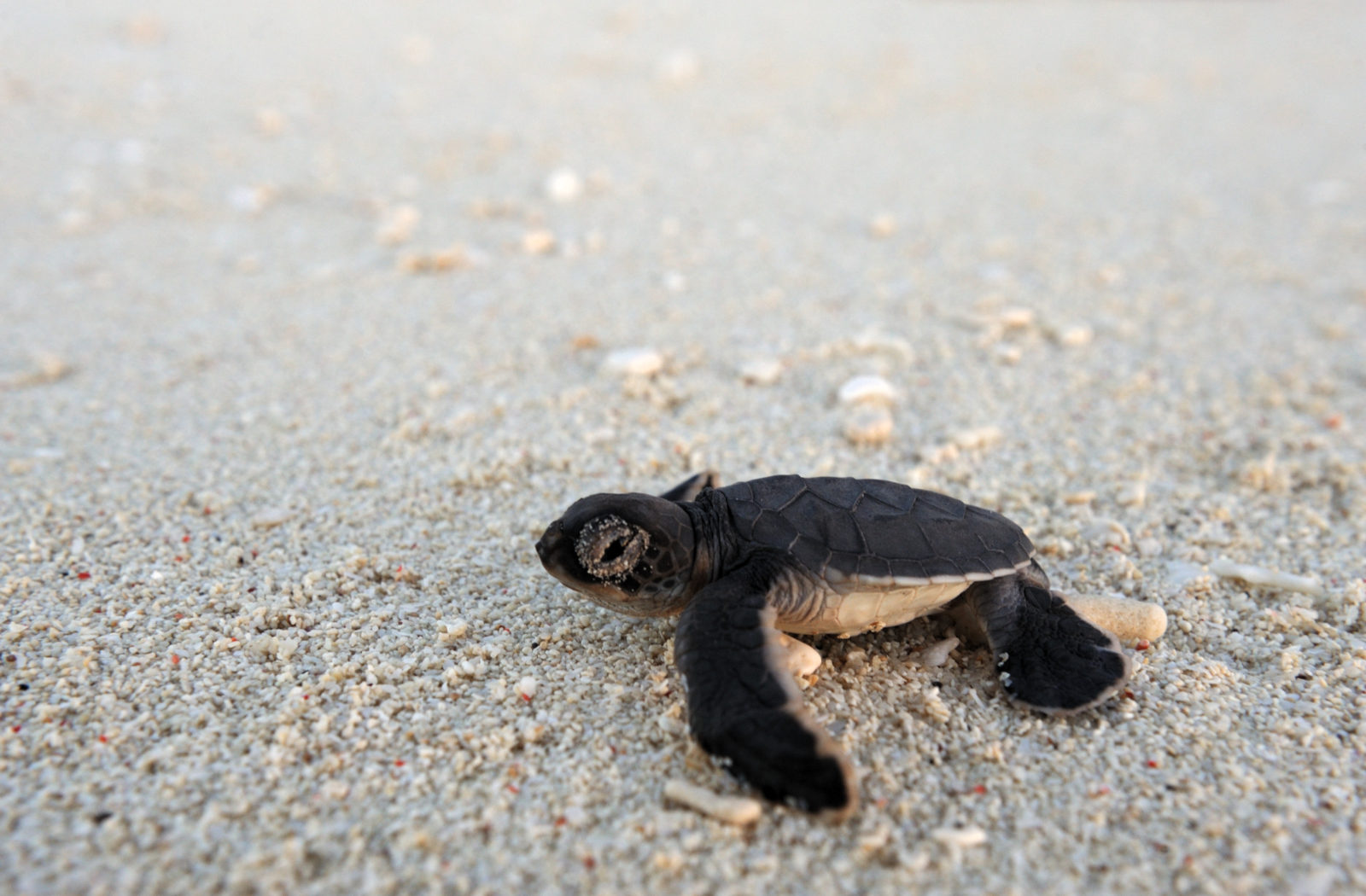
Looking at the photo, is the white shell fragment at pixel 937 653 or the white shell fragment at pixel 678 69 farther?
the white shell fragment at pixel 678 69

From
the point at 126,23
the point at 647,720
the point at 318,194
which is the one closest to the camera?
the point at 647,720

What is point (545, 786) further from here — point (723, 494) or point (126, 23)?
point (126, 23)

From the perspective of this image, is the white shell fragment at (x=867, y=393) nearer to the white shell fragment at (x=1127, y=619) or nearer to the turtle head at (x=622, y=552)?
the white shell fragment at (x=1127, y=619)

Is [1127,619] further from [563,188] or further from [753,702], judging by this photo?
[563,188]

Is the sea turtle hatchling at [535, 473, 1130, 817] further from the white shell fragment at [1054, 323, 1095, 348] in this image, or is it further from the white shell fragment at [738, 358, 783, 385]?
the white shell fragment at [1054, 323, 1095, 348]

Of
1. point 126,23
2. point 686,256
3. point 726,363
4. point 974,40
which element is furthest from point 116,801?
point 974,40

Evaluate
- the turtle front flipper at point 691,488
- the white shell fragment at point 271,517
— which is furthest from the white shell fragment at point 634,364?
the white shell fragment at point 271,517

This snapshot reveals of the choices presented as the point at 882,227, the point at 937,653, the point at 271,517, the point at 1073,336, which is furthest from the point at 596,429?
the point at 882,227
